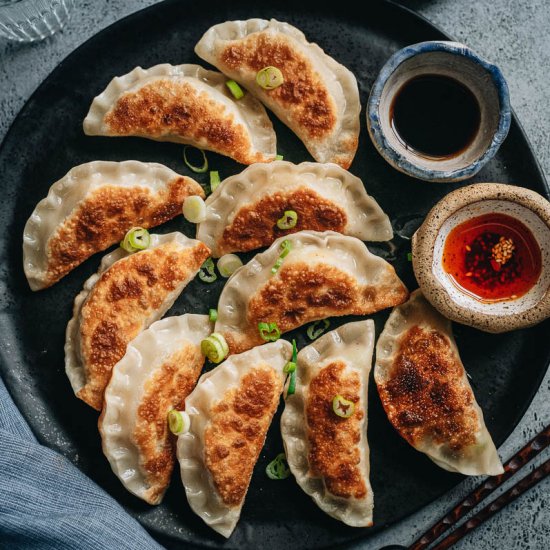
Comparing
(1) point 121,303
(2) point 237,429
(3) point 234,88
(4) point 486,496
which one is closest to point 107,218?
(1) point 121,303

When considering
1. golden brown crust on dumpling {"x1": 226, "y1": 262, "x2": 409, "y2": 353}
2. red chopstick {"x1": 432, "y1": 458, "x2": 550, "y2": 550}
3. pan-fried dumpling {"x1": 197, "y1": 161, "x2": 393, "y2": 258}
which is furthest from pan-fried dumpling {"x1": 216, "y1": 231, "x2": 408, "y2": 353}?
red chopstick {"x1": 432, "y1": 458, "x2": 550, "y2": 550}

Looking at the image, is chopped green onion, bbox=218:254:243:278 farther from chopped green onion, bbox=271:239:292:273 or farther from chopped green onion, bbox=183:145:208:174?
chopped green onion, bbox=183:145:208:174

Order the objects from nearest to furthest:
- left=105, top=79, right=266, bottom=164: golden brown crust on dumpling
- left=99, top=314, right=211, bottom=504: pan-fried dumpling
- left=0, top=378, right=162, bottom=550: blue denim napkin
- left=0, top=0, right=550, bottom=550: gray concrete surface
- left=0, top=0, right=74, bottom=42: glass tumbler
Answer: left=0, top=378, right=162, bottom=550: blue denim napkin, left=99, top=314, right=211, bottom=504: pan-fried dumpling, left=105, top=79, right=266, bottom=164: golden brown crust on dumpling, left=0, top=0, right=74, bottom=42: glass tumbler, left=0, top=0, right=550, bottom=550: gray concrete surface

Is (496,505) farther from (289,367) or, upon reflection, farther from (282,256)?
(282,256)

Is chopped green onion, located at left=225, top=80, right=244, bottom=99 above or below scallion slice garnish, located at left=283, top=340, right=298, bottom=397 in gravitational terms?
above

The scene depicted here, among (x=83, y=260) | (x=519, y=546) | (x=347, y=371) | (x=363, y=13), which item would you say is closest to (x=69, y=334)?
(x=83, y=260)

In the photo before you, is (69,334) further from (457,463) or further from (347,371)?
(457,463)
